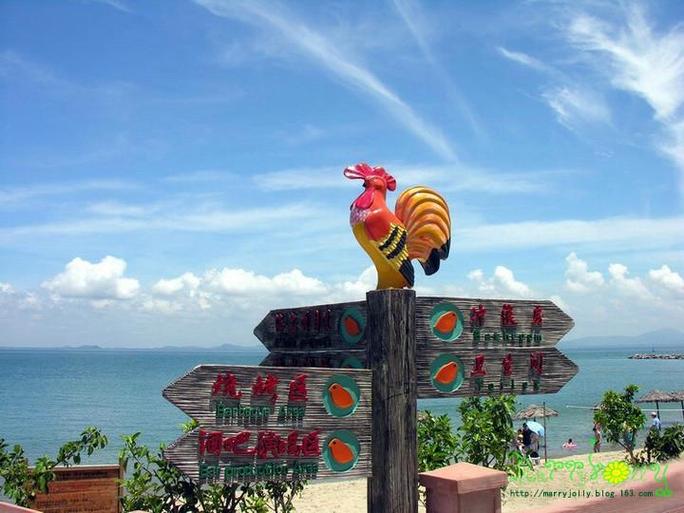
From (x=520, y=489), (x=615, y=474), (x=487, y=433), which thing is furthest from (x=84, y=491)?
(x=520, y=489)

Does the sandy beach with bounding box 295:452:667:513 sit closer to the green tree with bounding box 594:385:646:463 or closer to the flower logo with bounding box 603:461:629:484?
the flower logo with bounding box 603:461:629:484

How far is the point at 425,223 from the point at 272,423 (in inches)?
83.9

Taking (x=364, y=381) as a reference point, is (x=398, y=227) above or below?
above

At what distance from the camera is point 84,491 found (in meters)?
6.86

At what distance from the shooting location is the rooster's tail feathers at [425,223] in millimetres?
5516

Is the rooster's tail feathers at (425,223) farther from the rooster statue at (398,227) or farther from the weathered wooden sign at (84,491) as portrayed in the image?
the weathered wooden sign at (84,491)

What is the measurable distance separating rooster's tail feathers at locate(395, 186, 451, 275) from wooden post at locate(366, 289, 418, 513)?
22.7 inches

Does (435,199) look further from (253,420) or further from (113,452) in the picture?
(113,452)

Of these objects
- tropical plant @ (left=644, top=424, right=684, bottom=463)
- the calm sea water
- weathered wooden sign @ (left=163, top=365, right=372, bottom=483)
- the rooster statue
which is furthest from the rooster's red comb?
the calm sea water

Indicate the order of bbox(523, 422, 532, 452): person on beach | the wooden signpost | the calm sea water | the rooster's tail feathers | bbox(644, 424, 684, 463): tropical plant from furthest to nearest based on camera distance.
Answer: the calm sea water < bbox(523, 422, 532, 452): person on beach < bbox(644, 424, 684, 463): tropical plant < the rooster's tail feathers < the wooden signpost

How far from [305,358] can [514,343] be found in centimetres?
185

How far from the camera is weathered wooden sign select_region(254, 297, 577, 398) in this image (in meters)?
5.25

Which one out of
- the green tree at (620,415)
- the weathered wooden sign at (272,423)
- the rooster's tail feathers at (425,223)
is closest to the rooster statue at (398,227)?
the rooster's tail feathers at (425,223)

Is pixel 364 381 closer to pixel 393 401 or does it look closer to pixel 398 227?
pixel 393 401
